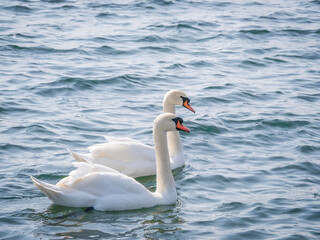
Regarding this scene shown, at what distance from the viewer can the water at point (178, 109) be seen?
8.09m

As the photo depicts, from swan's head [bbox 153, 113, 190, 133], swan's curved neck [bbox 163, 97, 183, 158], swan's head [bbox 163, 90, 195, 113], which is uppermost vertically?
swan's head [bbox 153, 113, 190, 133]

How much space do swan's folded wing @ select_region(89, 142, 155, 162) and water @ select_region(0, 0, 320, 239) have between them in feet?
1.21

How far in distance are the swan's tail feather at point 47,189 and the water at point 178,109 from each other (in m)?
0.23

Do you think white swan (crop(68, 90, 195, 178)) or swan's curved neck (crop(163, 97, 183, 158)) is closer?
white swan (crop(68, 90, 195, 178))

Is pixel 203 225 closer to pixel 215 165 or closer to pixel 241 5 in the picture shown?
pixel 215 165

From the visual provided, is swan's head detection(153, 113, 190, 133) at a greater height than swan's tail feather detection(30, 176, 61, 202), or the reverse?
swan's head detection(153, 113, 190, 133)

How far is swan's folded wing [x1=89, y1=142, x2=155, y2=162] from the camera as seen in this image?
9.41m

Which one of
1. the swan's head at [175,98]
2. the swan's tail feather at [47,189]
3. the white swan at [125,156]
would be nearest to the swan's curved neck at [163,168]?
the white swan at [125,156]

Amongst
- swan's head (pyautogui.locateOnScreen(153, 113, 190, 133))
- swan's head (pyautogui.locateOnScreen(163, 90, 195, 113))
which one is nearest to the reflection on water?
swan's head (pyautogui.locateOnScreen(153, 113, 190, 133))

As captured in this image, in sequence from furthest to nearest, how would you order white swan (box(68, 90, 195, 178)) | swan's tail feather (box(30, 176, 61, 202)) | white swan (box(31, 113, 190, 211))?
white swan (box(68, 90, 195, 178)) < white swan (box(31, 113, 190, 211)) < swan's tail feather (box(30, 176, 61, 202))

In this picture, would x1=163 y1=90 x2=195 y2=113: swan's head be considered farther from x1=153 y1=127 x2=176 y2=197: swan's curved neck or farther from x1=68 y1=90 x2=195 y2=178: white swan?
x1=153 y1=127 x2=176 y2=197: swan's curved neck

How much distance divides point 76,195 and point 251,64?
8.67m

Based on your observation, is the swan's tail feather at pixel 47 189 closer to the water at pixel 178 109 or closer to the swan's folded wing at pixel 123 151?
the water at pixel 178 109

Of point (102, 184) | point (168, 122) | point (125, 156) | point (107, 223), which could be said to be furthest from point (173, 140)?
point (107, 223)
